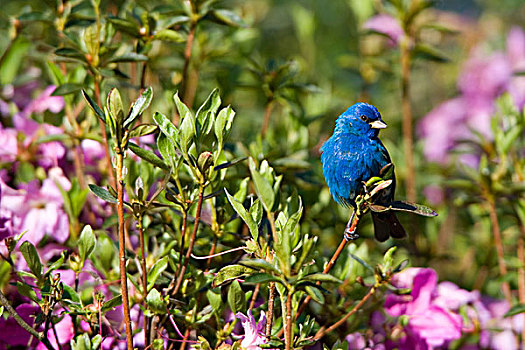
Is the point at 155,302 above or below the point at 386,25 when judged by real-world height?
below

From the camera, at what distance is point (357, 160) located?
37.0 inches

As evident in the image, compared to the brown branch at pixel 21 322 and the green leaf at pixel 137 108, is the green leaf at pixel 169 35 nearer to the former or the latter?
the green leaf at pixel 137 108

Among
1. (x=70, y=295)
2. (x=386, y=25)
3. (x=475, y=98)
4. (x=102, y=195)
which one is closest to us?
(x=102, y=195)

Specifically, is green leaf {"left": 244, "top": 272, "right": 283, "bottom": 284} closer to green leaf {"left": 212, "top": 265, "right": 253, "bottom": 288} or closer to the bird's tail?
green leaf {"left": 212, "top": 265, "right": 253, "bottom": 288}

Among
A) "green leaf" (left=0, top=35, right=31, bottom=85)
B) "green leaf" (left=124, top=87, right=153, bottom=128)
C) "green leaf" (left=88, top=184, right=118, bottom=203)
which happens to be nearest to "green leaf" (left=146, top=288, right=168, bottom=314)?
"green leaf" (left=88, top=184, right=118, bottom=203)

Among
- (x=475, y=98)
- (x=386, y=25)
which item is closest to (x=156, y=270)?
(x=386, y=25)

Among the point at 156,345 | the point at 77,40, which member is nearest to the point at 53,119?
the point at 77,40

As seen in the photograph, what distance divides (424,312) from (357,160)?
1.23ft

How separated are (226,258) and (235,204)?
0.94 ft

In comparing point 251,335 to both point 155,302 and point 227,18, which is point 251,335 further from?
point 227,18

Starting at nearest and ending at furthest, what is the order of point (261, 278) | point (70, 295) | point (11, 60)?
point (261, 278), point (70, 295), point (11, 60)

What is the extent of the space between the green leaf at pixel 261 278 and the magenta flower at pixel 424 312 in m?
0.49

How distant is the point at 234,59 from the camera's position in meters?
1.84

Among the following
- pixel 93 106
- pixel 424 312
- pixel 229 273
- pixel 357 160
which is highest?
pixel 93 106
